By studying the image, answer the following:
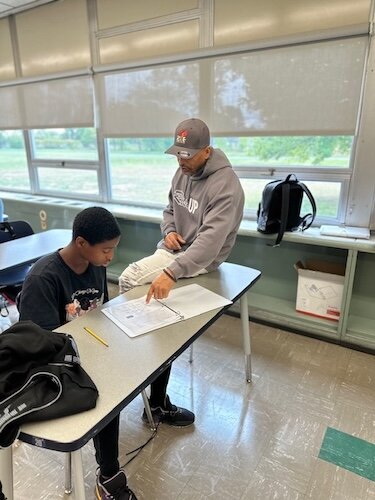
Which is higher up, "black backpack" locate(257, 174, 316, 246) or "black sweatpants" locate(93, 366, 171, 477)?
"black backpack" locate(257, 174, 316, 246)

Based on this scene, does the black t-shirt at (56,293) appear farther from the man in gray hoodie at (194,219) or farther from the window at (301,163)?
the window at (301,163)

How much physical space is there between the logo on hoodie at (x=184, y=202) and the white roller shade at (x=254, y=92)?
3.51 ft

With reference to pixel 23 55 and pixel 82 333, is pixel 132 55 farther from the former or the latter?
pixel 82 333

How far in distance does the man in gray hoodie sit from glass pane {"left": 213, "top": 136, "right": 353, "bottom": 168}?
42.0 inches

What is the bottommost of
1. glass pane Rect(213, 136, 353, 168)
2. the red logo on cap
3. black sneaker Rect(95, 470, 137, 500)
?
black sneaker Rect(95, 470, 137, 500)

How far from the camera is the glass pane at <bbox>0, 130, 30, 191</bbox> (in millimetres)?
4340

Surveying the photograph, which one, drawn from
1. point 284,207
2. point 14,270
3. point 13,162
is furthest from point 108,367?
point 13,162

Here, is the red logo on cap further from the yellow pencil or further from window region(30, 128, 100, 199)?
window region(30, 128, 100, 199)

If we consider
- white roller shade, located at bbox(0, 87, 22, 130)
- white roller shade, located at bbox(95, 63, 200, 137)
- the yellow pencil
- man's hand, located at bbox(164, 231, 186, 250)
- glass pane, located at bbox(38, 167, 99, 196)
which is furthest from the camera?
white roller shade, located at bbox(0, 87, 22, 130)

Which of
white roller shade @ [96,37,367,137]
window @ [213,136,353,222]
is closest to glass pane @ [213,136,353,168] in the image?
window @ [213,136,353,222]

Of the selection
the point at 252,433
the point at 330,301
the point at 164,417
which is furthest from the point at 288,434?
the point at 330,301

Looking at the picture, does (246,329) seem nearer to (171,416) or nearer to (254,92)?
(171,416)

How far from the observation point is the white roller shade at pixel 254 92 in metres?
2.23

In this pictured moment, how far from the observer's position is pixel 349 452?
1563 millimetres
